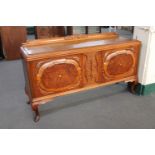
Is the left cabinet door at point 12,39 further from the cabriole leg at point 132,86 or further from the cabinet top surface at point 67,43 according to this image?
the cabriole leg at point 132,86

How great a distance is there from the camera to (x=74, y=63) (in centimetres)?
183

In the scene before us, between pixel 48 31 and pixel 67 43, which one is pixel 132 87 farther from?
pixel 48 31

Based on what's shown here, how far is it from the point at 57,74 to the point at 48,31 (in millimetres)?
3144

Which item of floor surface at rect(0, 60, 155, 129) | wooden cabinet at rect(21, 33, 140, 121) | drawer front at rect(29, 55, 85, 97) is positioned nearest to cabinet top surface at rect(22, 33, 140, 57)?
wooden cabinet at rect(21, 33, 140, 121)

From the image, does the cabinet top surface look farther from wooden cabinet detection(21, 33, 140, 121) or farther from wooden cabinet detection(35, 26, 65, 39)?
wooden cabinet detection(35, 26, 65, 39)

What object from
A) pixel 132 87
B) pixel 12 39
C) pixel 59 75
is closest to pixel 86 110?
pixel 59 75

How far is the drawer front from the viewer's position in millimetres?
1716

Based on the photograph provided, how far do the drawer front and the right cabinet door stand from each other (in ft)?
0.81

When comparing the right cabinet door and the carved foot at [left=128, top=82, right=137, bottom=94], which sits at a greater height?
the right cabinet door

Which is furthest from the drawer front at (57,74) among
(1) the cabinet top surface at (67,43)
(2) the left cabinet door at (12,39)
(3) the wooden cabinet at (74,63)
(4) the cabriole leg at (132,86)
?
(2) the left cabinet door at (12,39)

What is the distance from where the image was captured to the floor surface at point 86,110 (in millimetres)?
1873

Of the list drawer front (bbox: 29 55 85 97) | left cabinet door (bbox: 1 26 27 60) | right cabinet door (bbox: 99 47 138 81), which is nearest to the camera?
drawer front (bbox: 29 55 85 97)
